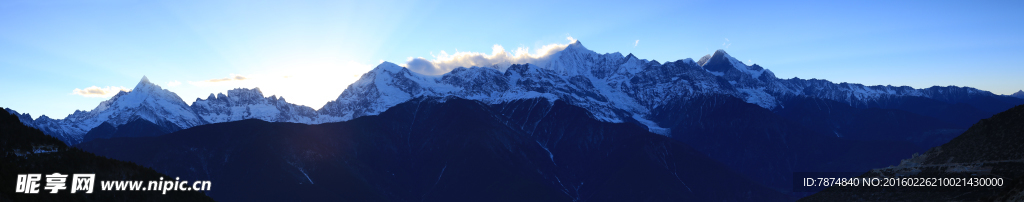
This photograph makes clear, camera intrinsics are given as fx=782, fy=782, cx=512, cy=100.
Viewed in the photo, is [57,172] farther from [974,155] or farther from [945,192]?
[974,155]

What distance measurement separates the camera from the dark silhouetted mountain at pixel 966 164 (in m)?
149

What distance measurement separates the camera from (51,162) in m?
160

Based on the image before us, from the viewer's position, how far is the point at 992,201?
10406 cm

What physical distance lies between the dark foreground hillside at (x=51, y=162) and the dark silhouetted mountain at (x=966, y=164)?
505 feet

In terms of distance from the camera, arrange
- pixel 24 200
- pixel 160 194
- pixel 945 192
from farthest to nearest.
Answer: pixel 160 194, pixel 945 192, pixel 24 200

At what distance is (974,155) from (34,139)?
649ft

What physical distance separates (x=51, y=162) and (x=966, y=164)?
187 metres

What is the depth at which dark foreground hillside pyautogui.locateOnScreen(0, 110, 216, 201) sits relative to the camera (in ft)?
499

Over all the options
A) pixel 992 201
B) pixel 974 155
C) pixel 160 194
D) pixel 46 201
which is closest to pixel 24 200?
pixel 46 201

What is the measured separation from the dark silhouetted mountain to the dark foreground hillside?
154 metres
